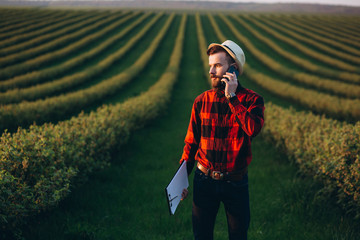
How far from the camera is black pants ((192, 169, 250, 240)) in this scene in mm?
2178

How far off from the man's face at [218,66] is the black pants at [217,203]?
0.86 meters

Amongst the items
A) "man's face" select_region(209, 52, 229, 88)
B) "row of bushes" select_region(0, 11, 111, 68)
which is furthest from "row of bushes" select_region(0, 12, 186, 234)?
"row of bushes" select_region(0, 11, 111, 68)

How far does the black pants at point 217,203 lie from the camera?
7.14 ft

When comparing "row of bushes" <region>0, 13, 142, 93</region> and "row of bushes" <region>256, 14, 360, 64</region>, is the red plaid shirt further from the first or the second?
"row of bushes" <region>256, 14, 360, 64</region>

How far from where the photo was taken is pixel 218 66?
6.70 ft

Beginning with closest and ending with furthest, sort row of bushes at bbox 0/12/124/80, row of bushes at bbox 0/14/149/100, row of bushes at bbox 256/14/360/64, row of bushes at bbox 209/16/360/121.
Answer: row of bushes at bbox 209/16/360/121
row of bushes at bbox 0/14/149/100
row of bushes at bbox 0/12/124/80
row of bushes at bbox 256/14/360/64

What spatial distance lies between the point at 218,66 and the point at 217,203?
124 centimetres

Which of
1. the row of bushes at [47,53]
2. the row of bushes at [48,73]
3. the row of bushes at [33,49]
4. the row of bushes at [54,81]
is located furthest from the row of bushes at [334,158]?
the row of bushes at [33,49]

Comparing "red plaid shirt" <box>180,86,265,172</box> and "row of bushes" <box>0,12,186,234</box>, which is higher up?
"red plaid shirt" <box>180,86,265,172</box>

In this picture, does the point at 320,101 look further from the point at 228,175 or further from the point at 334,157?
the point at 228,175

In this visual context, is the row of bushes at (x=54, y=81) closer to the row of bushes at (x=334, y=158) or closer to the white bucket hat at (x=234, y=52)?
the row of bushes at (x=334, y=158)

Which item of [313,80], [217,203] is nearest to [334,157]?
[217,203]

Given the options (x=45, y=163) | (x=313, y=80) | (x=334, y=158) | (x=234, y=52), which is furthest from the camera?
(x=313, y=80)

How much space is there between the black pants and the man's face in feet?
2.83
